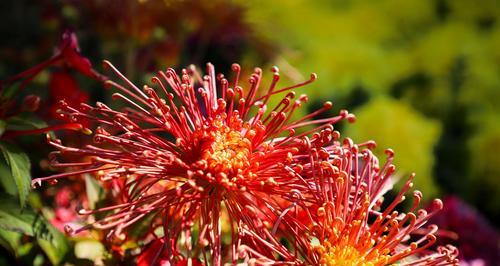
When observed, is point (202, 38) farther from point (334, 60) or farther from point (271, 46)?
point (334, 60)

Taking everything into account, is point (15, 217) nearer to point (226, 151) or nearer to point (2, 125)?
point (2, 125)

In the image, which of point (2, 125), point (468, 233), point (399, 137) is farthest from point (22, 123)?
point (399, 137)

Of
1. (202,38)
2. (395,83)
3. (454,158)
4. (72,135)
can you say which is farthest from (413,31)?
(72,135)

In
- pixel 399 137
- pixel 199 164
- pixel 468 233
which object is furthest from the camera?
pixel 399 137

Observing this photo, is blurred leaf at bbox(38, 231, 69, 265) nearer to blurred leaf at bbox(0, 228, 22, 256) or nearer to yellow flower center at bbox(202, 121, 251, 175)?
blurred leaf at bbox(0, 228, 22, 256)

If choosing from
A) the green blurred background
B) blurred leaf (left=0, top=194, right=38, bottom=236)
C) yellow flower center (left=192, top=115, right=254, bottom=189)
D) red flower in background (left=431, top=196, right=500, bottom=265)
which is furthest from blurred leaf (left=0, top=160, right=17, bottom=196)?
red flower in background (left=431, top=196, right=500, bottom=265)

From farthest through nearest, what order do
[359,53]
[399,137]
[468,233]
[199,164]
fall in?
1. [359,53]
2. [399,137]
3. [468,233]
4. [199,164]

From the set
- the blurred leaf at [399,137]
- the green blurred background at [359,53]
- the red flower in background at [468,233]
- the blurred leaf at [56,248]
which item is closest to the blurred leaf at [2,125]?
the blurred leaf at [56,248]

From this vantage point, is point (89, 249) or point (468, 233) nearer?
point (89, 249)
